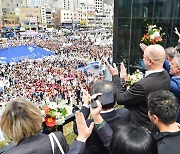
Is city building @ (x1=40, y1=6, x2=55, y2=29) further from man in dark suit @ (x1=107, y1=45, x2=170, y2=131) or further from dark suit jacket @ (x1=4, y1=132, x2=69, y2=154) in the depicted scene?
dark suit jacket @ (x1=4, y1=132, x2=69, y2=154)

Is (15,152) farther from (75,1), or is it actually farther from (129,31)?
(75,1)

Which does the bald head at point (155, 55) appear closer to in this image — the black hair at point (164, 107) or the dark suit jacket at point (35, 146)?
the black hair at point (164, 107)

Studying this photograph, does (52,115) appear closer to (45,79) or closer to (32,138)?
(32,138)

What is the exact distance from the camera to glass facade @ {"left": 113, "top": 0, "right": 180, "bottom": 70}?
11.8 metres

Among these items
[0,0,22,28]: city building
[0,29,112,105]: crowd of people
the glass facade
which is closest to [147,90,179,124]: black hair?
the glass facade

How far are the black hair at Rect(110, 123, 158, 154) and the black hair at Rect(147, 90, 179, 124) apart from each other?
1.37ft

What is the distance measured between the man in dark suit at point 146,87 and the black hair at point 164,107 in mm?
502

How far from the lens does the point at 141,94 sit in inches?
90.5

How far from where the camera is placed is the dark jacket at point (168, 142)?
4.85 feet

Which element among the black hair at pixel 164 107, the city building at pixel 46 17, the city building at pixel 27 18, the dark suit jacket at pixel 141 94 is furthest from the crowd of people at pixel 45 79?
the city building at pixel 46 17

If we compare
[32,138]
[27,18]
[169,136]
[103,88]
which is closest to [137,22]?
[103,88]

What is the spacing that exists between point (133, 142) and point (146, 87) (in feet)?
3.76

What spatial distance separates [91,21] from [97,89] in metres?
112

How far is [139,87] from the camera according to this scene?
7.59 feet
